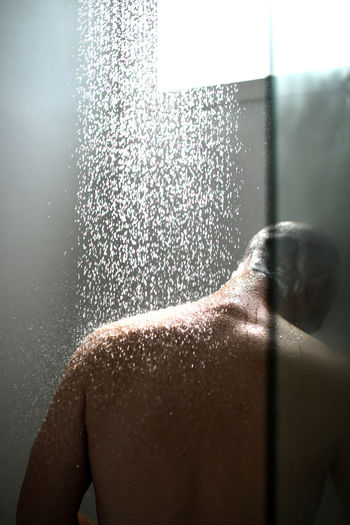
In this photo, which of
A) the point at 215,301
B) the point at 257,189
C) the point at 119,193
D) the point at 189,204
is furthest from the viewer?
the point at 119,193

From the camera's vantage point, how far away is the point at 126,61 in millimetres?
1256

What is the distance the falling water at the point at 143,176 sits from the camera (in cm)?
111

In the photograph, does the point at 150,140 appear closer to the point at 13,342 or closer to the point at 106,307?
the point at 106,307

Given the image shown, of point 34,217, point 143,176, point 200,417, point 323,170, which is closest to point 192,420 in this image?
point 200,417

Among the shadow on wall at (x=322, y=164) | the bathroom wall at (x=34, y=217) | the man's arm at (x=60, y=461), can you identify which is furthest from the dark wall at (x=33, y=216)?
the shadow on wall at (x=322, y=164)

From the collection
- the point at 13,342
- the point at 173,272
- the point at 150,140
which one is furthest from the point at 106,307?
the point at 150,140

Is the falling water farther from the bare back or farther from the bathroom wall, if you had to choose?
the bare back

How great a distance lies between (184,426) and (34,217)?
967 mm

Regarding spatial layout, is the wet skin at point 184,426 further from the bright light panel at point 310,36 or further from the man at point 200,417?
the bright light panel at point 310,36

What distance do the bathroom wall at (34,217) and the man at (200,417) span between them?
0.68 meters

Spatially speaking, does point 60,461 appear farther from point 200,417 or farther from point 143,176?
point 143,176

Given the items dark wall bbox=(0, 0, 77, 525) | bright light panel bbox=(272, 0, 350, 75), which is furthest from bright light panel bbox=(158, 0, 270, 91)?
dark wall bbox=(0, 0, 77, 525)

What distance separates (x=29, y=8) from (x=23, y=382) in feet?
3.87

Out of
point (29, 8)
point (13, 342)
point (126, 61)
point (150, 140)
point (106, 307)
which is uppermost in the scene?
point (29, 8)
